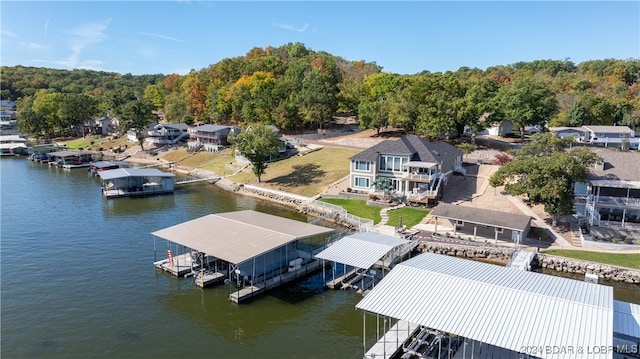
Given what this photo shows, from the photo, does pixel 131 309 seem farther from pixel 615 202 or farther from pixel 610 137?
pixel 610 137

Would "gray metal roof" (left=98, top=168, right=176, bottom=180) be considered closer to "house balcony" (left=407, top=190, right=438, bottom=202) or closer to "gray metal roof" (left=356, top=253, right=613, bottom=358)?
"house balcony" (left=407, top=190, right=438, bottom=202)

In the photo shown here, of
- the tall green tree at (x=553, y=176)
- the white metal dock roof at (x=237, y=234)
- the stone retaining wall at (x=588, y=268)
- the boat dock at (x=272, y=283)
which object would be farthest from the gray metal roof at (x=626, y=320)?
the white metal dock roof at (x=237, y=234)

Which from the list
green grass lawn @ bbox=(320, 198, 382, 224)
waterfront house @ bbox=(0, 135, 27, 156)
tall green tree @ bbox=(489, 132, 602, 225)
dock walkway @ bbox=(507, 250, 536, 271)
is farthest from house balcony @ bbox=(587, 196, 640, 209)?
waterfront house @ bbox=(0, 135, 27, 156)

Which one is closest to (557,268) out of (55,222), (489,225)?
(489,225)

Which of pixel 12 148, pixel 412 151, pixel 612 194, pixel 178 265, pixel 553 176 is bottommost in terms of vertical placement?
pixel 178 265

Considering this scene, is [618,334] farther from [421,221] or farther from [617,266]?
[421,221]

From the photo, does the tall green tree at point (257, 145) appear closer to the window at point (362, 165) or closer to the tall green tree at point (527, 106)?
the window at point (362, 165)

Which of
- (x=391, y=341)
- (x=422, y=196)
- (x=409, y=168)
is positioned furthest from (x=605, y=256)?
(x=391, y=341)
